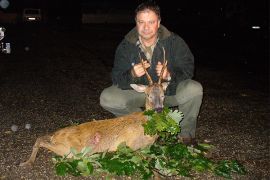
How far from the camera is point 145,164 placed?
4.77 m

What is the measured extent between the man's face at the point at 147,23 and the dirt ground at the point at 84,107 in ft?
5.74

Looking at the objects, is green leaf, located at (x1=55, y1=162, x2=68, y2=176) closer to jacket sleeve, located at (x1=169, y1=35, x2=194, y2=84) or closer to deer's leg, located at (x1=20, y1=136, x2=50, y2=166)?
deer's leg, located at (x1=20, y1=136, x2=50, y2=166)

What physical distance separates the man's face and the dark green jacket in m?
0.27

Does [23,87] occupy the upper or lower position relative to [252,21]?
lower

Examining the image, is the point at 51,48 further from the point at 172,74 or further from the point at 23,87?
the point at 172,74

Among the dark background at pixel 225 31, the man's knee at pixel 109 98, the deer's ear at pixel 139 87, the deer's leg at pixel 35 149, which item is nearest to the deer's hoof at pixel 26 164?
the deer's leg at pixel 35 149

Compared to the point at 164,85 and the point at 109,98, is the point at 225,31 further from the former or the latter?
the point at 164,85

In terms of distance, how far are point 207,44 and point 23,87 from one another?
34.9 feet

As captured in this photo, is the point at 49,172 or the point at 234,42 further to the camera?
the point at 234,42

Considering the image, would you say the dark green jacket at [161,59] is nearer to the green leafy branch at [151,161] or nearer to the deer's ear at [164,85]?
the deer's ear at [164,85]

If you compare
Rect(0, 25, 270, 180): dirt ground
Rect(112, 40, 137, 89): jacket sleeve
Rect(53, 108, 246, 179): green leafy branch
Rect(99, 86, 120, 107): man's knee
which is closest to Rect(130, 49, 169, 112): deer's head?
Rect(53, 108, 246, 179): green leafy branch

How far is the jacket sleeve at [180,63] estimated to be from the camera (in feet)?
18.1

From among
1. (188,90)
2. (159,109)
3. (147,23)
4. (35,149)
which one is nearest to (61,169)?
(35,149)

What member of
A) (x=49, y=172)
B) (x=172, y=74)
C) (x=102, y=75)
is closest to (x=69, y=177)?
(x=49, y=172)
